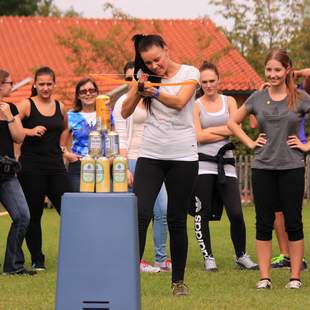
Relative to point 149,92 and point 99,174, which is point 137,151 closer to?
point 149,92

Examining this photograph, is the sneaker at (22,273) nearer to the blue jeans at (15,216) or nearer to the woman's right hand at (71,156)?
the blue jeans at (15,216)

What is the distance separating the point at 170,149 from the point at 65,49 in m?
33.4

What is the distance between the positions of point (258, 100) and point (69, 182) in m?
2.75

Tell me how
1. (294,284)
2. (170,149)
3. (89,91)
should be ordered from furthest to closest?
(89,91)
(294,284)
(170,149)

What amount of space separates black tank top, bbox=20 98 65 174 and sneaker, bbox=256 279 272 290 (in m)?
2.88

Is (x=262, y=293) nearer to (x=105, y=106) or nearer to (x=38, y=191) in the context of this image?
(x=105, y=106)

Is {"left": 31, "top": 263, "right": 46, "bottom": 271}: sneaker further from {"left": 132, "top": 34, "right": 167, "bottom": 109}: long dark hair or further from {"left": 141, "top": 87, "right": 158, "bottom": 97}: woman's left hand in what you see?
{"left": 141, "top": 87, "right": 158, "bottom": 97}: woman's left hand

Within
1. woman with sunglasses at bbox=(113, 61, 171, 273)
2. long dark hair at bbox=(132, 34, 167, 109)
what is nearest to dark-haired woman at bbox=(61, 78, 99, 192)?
woman with sunglasses at bbox=(113, 61, 171, 273)

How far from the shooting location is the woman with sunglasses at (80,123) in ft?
37.4

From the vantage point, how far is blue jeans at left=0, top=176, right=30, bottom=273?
34.9 ft

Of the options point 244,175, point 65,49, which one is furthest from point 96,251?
point 65,49

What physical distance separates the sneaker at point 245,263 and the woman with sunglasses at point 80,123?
6.51ft

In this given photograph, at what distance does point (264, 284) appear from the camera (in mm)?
9312

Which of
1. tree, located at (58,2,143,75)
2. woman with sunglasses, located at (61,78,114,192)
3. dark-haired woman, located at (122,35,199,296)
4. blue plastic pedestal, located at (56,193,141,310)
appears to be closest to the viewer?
blue plastic pedestal, located at (56,193,141,310)
